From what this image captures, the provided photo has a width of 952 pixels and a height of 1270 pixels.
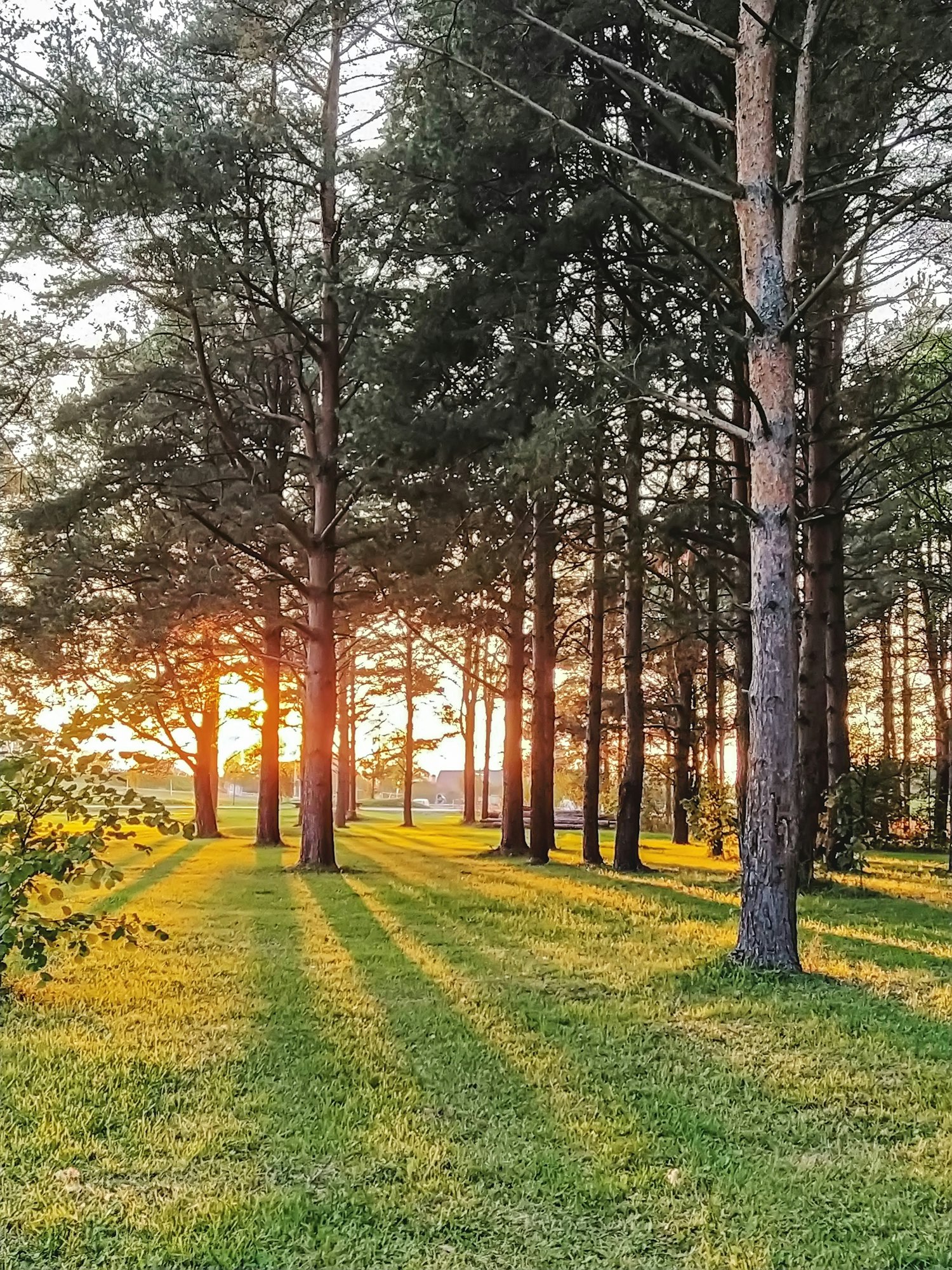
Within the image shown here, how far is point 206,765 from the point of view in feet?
79.4

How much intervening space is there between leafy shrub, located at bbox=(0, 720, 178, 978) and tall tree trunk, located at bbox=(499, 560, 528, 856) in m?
12.2

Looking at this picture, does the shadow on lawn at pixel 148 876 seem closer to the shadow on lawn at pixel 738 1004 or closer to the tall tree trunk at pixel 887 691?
the shadow on lawn at pixel 738 1004

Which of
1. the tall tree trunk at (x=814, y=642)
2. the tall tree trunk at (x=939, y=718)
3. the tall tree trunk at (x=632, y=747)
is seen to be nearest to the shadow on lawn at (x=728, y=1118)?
the tall tree trunk at (x=814, y=642)

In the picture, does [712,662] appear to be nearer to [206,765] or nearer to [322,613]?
[322,613]

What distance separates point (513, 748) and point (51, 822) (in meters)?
13.5

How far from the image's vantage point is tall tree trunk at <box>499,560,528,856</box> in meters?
18.1

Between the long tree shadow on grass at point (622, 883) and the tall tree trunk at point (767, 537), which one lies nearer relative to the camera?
the tall tree trunk at point (767, 537)

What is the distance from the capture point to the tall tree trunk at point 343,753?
29.8 metres

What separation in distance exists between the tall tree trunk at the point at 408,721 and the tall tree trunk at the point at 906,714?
13151mm

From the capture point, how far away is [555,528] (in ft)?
43.6

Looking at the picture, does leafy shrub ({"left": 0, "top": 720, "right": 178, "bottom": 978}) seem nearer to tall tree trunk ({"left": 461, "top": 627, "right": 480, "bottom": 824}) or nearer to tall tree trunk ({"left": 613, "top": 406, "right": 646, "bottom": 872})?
tall tree trunk ({"left": 613, "top": 406, "right": 646, "bottom": 872})

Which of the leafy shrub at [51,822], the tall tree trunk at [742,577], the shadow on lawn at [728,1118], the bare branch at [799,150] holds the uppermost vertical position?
the bare branch at [799,150]

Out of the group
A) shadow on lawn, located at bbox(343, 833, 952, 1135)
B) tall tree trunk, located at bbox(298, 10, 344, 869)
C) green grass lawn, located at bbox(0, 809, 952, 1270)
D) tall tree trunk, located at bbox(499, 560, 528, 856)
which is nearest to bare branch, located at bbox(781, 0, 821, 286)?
shadow on lawn, located at bbox(343, 833, 952, 1135)

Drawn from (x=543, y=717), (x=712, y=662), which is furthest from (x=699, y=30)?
(x=712, y=662)
